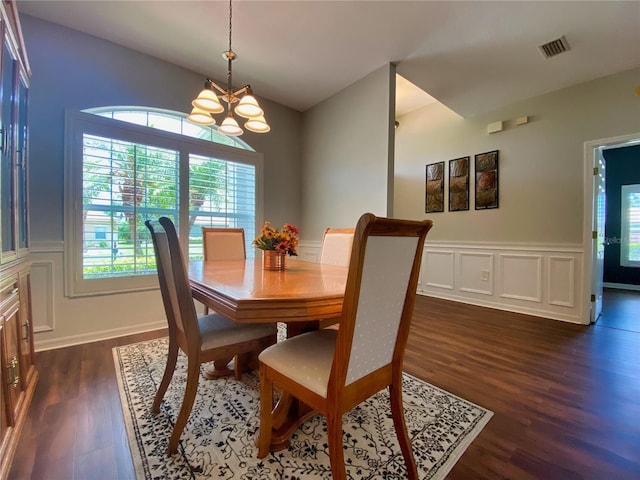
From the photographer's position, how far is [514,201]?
3.73 m

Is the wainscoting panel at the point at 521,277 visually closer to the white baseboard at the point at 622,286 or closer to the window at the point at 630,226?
the white baseboard at the point at 622,286

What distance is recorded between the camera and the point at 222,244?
2.77m

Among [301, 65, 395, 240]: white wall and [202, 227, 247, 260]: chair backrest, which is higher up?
[301, 65, 395, 240]: white wall

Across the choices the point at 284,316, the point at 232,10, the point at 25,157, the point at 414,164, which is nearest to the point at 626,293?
the point at 414,164

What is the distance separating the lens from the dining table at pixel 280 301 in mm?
1028

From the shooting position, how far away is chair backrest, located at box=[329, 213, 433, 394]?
0.87m

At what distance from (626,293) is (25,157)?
810 centimetres

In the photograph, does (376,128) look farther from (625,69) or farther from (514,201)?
(625,69)

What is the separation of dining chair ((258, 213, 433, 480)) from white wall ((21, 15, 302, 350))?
2.31m

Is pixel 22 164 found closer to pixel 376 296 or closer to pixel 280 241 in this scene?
pixel 280 241

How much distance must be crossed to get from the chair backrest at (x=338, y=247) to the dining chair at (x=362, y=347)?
3.64 ft

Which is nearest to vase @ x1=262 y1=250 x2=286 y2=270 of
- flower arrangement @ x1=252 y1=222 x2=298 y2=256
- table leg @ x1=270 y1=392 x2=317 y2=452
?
flower arrangement @ x1=252 y1=222 x2=298 y2=256

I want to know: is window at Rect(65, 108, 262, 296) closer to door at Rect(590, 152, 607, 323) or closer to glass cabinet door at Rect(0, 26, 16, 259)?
glass cabinet door at Rect(0, 26, 16, 259)

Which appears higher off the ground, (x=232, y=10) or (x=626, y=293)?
(x=232, y=10)
